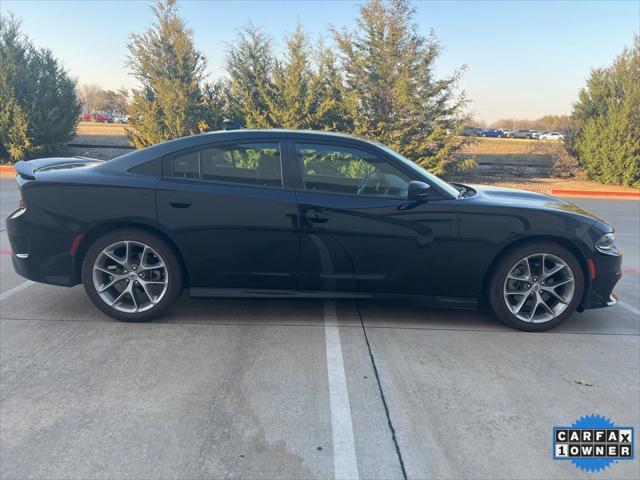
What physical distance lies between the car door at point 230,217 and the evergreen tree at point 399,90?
11.4 meters

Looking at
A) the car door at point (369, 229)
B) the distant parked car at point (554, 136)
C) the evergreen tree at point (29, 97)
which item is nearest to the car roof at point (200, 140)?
the car door at point (369, 229)

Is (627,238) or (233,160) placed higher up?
(233,160)

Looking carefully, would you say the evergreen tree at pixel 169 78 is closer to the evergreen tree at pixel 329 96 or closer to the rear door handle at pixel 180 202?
the evergreen tree at pixel 329 96

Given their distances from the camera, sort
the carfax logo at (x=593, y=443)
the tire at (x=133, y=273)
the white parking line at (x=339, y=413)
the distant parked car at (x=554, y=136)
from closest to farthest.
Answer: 1. the white parking line at (x=339, y=413)
2. the carfax logo at (x=593, y=443)
3. the tire at (x=133, y=273)
4. the distant parked car at (x=554, y=136)

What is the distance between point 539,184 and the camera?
1642cm

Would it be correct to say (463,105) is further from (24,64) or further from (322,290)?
(24,64)

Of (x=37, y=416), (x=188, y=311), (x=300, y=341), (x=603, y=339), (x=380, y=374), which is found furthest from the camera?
(x=188, y=311)

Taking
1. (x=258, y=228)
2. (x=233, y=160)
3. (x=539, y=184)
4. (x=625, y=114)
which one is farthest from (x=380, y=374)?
(x=625, y=114)

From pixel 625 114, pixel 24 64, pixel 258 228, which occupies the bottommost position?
pixel 258 228

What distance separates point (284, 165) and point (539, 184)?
1466 centimetres

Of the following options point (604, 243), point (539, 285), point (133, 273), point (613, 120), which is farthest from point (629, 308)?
point (613, 120)

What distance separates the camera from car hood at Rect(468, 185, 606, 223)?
13.1 ft

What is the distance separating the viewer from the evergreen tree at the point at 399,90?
14523mm

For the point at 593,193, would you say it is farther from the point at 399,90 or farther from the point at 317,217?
the point at 317,217
